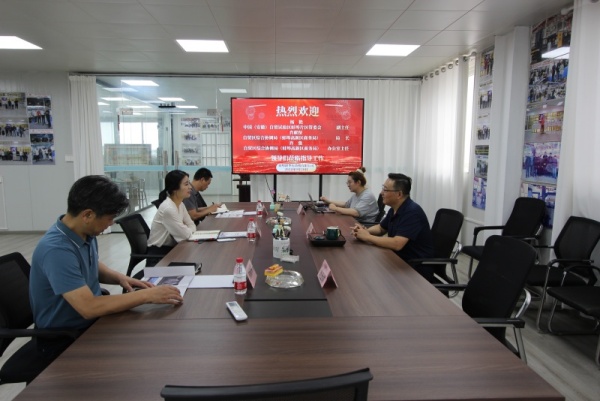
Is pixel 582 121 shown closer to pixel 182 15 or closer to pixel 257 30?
pixel 257 30

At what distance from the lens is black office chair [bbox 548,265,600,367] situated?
2416 mm

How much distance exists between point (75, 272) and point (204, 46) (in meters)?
3.83

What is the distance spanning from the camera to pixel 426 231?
2.77 meters

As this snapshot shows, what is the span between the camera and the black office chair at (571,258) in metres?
2.92

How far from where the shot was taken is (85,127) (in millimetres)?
6281

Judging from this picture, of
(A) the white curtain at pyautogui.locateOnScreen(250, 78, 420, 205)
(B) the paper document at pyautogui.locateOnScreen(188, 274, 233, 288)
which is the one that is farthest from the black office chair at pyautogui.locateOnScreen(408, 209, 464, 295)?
(A) the white curtain at pyautogui.locateOnScreen(250, 78, 420, 205)

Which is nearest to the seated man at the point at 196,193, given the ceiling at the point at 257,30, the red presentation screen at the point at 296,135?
the ceiling at the point at 257,30

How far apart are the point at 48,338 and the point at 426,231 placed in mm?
2310

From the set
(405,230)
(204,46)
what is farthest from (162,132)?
(405,230)

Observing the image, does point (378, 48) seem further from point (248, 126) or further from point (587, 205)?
point (587, 205)

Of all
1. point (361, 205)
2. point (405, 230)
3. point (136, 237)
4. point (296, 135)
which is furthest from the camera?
point (296, 135)

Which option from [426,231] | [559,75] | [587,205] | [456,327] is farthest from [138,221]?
[559,75]

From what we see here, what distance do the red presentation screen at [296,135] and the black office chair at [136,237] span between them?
2971mm

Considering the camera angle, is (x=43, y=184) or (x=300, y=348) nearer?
(x=300, y=348)
